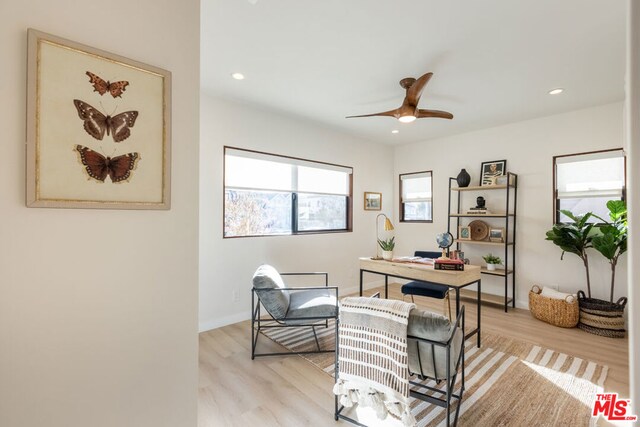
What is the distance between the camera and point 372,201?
512cm

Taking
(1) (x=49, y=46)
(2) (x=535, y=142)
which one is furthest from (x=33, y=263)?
(2) (x=535, y=142)

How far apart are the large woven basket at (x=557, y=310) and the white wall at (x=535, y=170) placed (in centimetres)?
45

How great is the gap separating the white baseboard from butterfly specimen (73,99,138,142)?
8.35 ft

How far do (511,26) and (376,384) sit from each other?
247cm

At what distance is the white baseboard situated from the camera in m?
3.17

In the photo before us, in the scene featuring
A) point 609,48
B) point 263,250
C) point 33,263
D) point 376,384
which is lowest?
point 376,384

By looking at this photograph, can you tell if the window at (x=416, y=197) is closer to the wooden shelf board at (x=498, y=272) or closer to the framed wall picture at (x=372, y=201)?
the framed wall picture at (x=372, y=201)

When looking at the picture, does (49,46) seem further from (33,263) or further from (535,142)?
(535,142)

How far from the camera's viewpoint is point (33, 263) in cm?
93

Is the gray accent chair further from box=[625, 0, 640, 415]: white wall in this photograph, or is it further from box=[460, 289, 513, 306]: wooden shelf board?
box=[460, 289, 513, 306]: wooden shelf board

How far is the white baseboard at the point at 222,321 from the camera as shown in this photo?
3.17 meters

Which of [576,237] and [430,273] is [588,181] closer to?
[576,237]

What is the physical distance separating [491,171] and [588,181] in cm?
106

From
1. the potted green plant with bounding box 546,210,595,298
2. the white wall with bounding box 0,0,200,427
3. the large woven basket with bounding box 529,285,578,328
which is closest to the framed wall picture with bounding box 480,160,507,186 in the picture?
the potted green plant with bounding box 546,210,595,298
